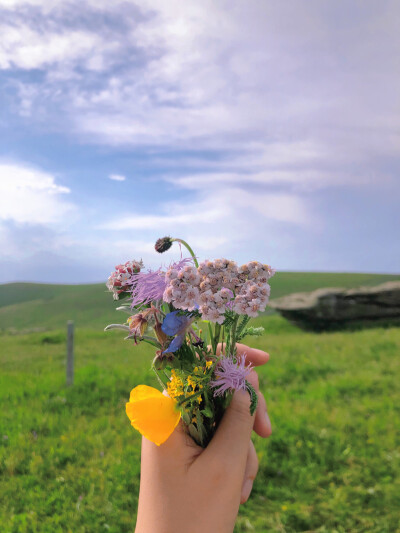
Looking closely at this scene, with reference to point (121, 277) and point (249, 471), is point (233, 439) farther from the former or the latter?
point (121, 277)

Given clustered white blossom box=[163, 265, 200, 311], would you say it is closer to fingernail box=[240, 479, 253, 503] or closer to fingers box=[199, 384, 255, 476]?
fingers box=[199, 384, 255, 476]

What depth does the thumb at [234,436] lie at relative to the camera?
172 cm

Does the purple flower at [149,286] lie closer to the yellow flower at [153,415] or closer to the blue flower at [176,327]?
the blue flower at [176,327]

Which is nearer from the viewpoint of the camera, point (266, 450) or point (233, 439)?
point (233, 439)

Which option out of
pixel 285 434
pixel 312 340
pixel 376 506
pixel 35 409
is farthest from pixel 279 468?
pixel 312 340

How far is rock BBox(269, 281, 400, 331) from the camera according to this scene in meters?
15.8

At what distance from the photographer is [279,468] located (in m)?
5.32

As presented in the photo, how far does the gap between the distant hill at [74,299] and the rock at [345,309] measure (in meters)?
10.7

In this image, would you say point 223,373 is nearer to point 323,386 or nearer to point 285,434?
point 285,434

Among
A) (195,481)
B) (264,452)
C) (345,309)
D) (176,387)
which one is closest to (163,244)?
(176,387)

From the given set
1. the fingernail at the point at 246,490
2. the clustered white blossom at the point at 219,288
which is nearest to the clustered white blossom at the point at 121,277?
the clustered white blossom at the point at 219,288

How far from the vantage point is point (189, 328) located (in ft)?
5.78

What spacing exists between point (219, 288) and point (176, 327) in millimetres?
221

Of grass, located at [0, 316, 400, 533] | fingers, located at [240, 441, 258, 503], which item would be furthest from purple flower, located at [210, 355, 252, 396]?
grass, located at [0, 316, 400, 533]
